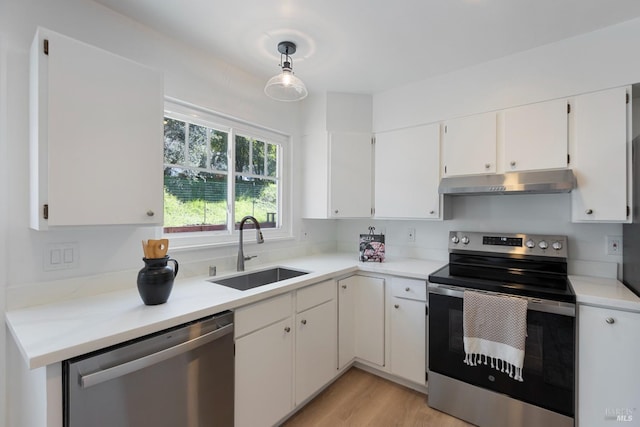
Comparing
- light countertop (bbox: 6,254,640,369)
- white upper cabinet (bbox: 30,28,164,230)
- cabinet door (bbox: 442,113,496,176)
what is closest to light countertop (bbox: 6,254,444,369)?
light countertop (bbox: 6,254,640,369)

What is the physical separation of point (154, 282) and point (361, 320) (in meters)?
1.62

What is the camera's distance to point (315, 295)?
79.1 inches

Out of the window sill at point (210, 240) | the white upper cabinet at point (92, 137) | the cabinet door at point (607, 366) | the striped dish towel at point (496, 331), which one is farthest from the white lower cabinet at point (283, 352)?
the cabinet door at point (607, 366)

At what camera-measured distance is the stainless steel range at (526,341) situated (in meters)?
1.58

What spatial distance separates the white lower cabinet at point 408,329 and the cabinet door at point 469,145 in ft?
3.09

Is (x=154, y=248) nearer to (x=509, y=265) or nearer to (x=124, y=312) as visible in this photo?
(x=124, y=312)

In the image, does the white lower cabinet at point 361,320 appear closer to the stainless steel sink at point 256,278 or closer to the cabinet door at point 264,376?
the stainless steel sink at point 256,278

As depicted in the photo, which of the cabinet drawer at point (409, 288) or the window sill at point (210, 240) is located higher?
the window sill at point (210, 240)

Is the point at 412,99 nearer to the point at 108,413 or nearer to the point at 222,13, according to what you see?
the point at 222,13

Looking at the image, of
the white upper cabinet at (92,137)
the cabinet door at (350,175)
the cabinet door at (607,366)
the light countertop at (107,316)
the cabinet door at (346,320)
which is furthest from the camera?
the cabinet door at (350,175)

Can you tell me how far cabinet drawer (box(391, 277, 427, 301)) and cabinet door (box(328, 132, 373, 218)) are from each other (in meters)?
0.74

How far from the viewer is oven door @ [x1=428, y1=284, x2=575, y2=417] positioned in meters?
1.57

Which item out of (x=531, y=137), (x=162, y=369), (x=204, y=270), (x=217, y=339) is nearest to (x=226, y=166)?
(x=204, y=270)

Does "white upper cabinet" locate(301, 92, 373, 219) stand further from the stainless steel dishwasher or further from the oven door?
the stainless steel dishwasher
